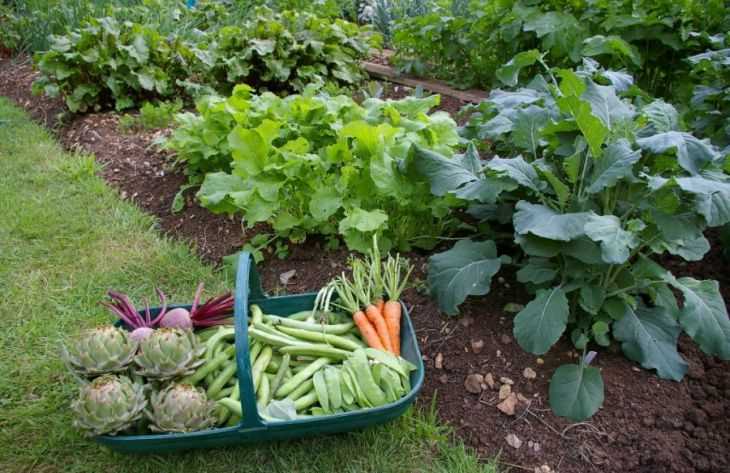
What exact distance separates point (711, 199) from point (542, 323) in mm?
655

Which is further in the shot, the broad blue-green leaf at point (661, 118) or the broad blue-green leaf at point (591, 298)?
the broad blue-green leaf at point (661, 118)

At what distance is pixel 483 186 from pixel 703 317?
2.84ft

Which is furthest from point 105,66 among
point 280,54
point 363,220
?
point 363,220

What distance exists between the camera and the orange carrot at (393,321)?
6.84ft

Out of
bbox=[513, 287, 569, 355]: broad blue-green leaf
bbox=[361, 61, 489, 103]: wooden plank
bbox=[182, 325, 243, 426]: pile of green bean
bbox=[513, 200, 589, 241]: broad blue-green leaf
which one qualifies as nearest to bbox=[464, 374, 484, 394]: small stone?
bbox=[513, 287, 569, 355]: broad blue-green leaf

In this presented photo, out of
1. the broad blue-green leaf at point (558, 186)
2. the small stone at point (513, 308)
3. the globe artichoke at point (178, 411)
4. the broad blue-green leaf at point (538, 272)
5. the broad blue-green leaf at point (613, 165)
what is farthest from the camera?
the small stone at point (513, 308)

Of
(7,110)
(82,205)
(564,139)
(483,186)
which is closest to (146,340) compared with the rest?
(483,186)

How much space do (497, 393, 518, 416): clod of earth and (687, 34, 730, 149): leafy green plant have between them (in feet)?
5.53

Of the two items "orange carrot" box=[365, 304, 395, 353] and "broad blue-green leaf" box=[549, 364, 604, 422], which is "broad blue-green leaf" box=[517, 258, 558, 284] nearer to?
"broad blue-green leaf" box=[549, 364, 604, 422]

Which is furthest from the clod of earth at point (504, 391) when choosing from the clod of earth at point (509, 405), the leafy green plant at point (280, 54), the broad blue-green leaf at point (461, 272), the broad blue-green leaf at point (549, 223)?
the leafy green plant at point (280, 54)

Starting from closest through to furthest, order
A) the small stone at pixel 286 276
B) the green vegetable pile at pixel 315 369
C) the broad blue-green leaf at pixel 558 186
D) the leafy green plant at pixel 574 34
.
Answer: the green vegetable pile at pixel 315 369 < the broad blue-green leaf at pixel 558 186 < the small stone at pixel 286 276 < the leafy green plant at pixel 574 34

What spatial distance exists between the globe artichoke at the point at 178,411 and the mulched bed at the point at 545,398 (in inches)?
31.4

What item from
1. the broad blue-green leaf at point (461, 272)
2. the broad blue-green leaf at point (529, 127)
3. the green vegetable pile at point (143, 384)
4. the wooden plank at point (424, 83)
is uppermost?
the broad blue-green leaf at point (529, 127)

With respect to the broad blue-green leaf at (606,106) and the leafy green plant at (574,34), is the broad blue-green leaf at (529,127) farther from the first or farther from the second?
the leafy green plant at (574,34)
